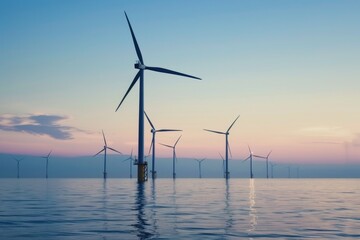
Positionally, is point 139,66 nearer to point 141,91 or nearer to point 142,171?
point 141,91

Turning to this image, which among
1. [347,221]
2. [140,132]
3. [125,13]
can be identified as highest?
[125,13]

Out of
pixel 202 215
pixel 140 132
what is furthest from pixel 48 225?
pixel 140 132

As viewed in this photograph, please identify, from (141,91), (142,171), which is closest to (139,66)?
(141,91)

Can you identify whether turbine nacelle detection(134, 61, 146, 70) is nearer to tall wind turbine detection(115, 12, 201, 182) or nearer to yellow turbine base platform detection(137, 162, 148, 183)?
tall wind turbine detection(115, 12, 201, 182)

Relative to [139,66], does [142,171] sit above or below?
below

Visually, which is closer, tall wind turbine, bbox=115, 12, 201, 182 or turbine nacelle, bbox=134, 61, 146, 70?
tall wind turbine, bbox=115, 12, 201, 182

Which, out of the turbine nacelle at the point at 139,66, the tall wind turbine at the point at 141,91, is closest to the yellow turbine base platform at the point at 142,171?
the tall wind turbine at the point at 141,91

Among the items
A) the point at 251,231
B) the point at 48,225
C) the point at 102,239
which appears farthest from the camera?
the point at 48,225

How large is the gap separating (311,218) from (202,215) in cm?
706

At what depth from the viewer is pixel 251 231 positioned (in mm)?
20922

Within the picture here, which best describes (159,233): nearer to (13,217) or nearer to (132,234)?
(132,234)

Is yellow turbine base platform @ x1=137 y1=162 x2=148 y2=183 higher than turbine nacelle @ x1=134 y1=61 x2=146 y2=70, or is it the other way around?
turbine nacelle @ x1=134 y1=61 x2=146 y2=70

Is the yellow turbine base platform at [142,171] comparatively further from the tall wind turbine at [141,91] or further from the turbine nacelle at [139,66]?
the turbine nacelle at [139,66]

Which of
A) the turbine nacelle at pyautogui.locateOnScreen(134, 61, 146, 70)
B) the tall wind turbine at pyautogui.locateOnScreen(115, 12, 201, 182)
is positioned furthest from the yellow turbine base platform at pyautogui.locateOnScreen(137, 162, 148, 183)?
the turbine nacelle at pyautogui.locateOnScreen(134, 61, 146, 70)
